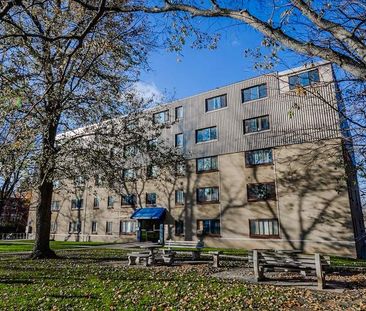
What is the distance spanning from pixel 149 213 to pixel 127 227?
18.1 ft

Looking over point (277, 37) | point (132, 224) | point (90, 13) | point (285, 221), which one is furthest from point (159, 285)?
point (132, 224)

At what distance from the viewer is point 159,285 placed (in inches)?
378

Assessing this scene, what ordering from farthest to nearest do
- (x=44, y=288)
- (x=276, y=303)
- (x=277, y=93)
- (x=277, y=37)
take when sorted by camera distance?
(x=277, y=93), (x=44, y=288), (x=276, y=303), (x=277, y=37)

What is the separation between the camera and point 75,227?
4512 centimetres

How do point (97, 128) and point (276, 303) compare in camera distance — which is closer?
point (276, 303)

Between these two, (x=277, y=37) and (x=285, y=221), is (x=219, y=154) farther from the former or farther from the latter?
(x=277, y=37)

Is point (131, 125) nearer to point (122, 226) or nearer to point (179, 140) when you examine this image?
point (179, 140)

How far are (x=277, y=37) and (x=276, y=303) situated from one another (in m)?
6.02

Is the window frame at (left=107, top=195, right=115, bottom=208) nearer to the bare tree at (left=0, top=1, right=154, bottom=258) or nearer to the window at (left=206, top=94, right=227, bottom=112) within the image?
the window at (left=206, top=94, right=227, bottom=112)

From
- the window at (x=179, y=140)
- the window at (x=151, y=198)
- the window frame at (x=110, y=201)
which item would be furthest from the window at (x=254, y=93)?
the window frame at (x=110, y=201)

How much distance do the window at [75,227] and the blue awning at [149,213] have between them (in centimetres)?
1221

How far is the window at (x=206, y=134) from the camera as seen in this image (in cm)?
3291

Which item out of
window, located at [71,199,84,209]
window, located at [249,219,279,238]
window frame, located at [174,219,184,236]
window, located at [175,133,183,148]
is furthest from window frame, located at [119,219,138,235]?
window, located at [249,219,279,238]

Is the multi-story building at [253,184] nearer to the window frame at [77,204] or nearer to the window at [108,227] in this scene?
the window at [108,227]
